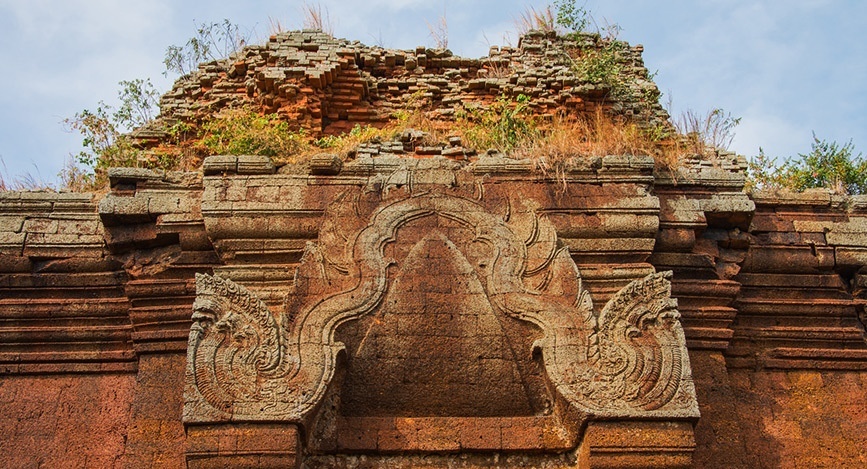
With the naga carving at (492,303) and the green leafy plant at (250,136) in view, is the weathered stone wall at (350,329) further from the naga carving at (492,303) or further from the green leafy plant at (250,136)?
the green leafy plant at (250,136)

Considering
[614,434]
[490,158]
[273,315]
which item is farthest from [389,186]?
[614,434]

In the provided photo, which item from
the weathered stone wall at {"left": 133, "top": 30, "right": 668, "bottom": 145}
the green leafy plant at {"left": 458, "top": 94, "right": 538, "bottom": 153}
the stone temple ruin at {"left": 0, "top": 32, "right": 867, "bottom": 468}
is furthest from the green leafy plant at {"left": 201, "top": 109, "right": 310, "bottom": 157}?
the green leafy plant at {"left": 458, "top": 94, "right": 538, "bottom": 153}

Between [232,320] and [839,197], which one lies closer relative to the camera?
[232,320]

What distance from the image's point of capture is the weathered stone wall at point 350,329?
283 inches

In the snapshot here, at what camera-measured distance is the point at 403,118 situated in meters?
9.52

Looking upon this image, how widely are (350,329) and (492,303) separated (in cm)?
99

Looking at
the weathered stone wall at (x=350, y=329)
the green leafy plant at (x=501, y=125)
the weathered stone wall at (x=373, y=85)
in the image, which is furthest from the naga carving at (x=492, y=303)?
the weathered stone wall at (x=373, y=85)

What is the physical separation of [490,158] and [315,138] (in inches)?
91.7

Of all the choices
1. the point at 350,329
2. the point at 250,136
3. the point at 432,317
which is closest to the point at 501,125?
the point at 250,136

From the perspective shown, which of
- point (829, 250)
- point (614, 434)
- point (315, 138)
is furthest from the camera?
point (315, 138)

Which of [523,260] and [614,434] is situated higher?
[523,260]

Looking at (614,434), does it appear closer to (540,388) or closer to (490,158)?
(540,388)

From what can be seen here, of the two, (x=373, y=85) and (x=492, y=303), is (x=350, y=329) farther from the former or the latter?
(x=373, y=85)

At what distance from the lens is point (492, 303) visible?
701cm
